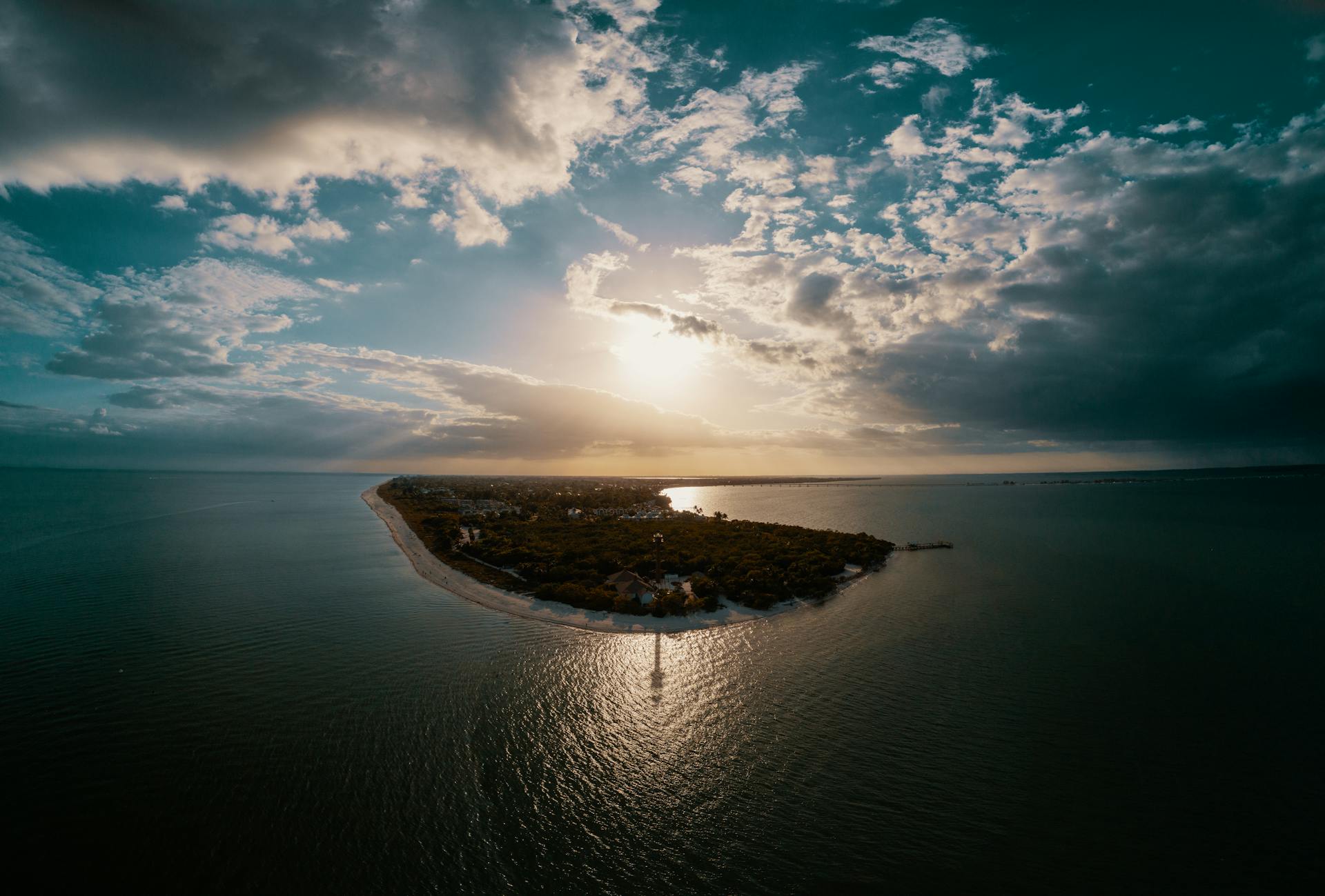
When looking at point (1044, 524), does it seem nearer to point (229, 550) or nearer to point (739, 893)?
point (739, 893)

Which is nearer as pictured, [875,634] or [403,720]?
[403,720]

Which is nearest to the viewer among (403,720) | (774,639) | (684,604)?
(403,720)

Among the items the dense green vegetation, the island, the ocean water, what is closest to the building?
the island

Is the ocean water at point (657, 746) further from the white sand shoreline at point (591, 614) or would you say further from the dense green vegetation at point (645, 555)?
the dense green vegetation at point (645, 555)

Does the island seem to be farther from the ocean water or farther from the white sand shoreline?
the ocean water

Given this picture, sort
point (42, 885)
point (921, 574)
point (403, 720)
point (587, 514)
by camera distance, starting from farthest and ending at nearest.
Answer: point (587, 514)
point (921, 574)
point (403, 720)
point (42, 885)

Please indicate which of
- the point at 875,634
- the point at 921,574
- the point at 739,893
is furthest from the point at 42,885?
the point at 921,574

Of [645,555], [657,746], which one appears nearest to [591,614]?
[645,555]

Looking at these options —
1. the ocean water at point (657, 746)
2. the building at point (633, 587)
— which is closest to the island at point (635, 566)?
the building at point (633, 587)
